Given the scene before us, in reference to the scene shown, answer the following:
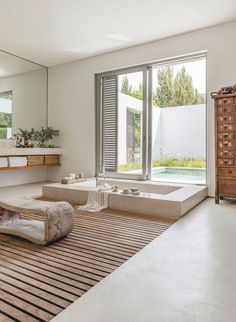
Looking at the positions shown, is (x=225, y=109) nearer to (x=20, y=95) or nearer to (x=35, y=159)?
(x=35, y=159)

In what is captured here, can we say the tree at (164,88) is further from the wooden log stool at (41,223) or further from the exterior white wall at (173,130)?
the wooden log stool at (41,223)

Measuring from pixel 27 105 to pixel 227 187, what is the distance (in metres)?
4.61

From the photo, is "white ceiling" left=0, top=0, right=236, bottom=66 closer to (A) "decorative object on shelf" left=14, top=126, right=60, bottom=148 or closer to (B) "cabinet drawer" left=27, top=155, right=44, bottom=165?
(A) "decorative object on shelf" left=14, top=126, right=60, bottom=148

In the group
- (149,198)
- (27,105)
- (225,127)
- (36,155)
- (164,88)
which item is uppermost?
(164,88)

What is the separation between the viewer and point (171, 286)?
60.4 inches

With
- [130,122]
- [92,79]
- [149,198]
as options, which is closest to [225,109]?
[149,198]

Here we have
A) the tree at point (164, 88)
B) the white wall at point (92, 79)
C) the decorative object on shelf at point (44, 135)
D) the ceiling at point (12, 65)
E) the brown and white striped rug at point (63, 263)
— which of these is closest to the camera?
the brown and white striped rug at point (63, 263)

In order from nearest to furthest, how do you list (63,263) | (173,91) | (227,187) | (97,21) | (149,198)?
1. (63,263)
2. (149,198)
3. (227,187)
4. (97,21)
5. (173,91)

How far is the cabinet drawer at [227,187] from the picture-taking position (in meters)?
3.62

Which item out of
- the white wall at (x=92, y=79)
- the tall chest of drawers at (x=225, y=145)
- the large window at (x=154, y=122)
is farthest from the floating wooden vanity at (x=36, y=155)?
the tall chest of drawers at (x=225, y=145)

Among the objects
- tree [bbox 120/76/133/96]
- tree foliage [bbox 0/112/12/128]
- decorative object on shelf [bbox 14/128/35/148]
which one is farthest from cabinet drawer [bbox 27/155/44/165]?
tree [bbox 120/76/133/96]

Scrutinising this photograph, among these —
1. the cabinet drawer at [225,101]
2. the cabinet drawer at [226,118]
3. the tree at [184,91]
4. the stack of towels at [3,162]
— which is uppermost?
the tree at [184,91]

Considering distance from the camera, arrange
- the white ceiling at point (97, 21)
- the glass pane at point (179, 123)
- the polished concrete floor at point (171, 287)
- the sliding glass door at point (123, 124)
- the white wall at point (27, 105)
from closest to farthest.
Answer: the polished concrete floor at point (171, 287)
the white ceiling at point (97, 21)
the glass pane at point (179, 123)
the sliding glass door at point (123, 124)
the white wall at point (27, 105)

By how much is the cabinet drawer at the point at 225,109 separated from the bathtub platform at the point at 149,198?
1192 mm
